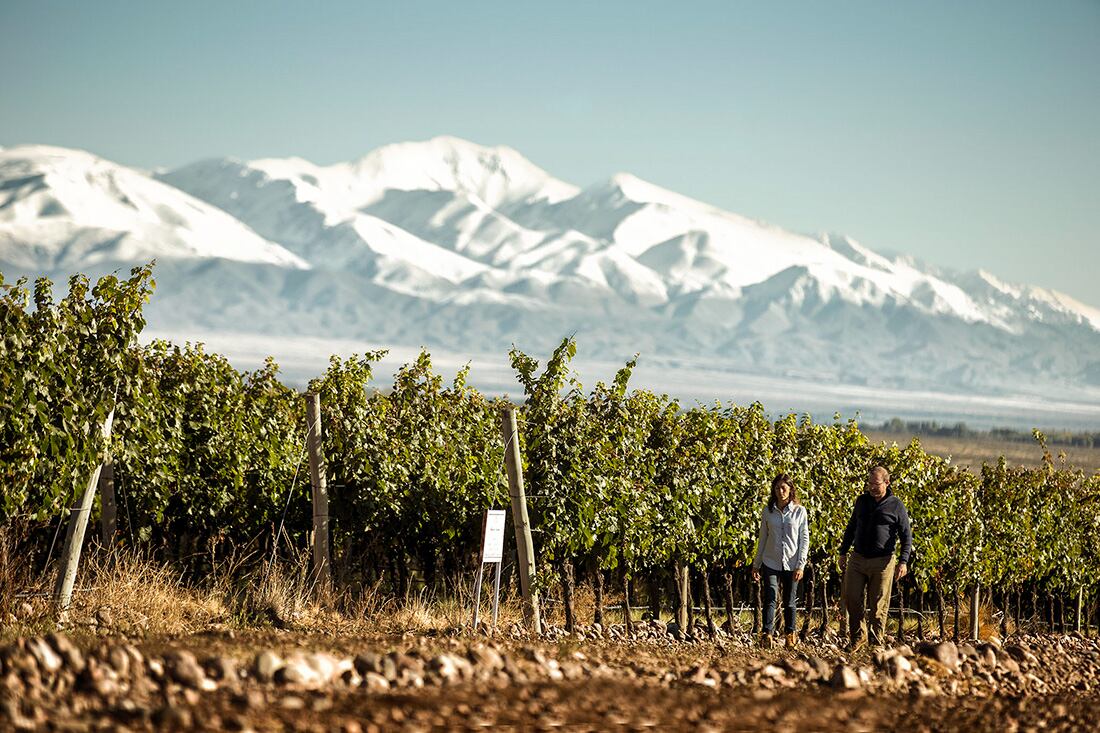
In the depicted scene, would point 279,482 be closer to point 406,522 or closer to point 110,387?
point 406,522

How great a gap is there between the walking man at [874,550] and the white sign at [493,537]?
10.8 ft

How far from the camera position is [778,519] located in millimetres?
12352

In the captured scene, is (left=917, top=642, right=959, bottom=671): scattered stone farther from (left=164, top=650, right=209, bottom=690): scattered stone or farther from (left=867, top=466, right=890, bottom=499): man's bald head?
(left=164, top=650, right=209, bottom=690): scattered stone

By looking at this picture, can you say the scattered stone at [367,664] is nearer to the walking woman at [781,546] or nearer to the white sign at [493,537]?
the white sign at [493,537]

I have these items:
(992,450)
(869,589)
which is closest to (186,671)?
(869,589)

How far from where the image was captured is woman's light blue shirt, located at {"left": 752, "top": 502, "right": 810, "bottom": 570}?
12359mm

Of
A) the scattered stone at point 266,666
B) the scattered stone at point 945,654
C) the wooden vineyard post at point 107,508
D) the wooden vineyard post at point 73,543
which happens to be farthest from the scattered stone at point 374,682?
the wooden vineyard post at point 107,508

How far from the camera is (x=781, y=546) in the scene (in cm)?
1237

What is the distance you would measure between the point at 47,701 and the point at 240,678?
0.99m

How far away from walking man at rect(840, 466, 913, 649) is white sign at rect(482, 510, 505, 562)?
330 centimetres

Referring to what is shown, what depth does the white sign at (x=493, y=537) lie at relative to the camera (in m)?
11.2

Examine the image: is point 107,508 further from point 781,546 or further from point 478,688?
point 478,688

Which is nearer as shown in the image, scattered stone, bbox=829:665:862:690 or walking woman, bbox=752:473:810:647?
scattered stone, bbox=829:665:862:690

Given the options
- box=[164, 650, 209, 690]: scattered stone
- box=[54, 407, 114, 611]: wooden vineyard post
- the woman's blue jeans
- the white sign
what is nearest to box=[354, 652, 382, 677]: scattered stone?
box=[164, 650, 209, 690]: scattered stone
